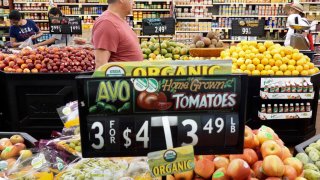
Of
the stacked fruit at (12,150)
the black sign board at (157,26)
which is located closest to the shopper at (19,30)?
the black sign board at (157,26)

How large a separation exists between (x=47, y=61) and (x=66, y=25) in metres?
2.14

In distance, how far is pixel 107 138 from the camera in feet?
4.16

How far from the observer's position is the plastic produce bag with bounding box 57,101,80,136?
6.05 ft

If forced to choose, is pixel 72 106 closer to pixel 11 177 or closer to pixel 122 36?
pixel 11 177

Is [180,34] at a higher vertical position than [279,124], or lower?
higher

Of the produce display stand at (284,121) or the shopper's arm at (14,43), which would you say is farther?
the shopper's arm at (14,43)

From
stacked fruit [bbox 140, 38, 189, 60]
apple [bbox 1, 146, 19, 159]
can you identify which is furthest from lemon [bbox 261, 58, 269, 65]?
apple [bbox 1, 146, 19, 159]

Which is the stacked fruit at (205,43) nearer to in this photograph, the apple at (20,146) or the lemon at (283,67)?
the lemon at (283,67)

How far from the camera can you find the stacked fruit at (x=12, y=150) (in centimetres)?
170

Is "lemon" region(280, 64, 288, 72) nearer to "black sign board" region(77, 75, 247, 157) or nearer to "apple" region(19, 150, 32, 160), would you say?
"black sign board" region(77, 75, 247, 157)

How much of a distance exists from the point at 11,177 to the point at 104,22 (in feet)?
4.44

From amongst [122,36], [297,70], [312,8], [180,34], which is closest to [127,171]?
[122,36]

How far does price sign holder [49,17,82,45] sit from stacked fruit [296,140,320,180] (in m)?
4.49

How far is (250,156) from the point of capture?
1558 millimetres
